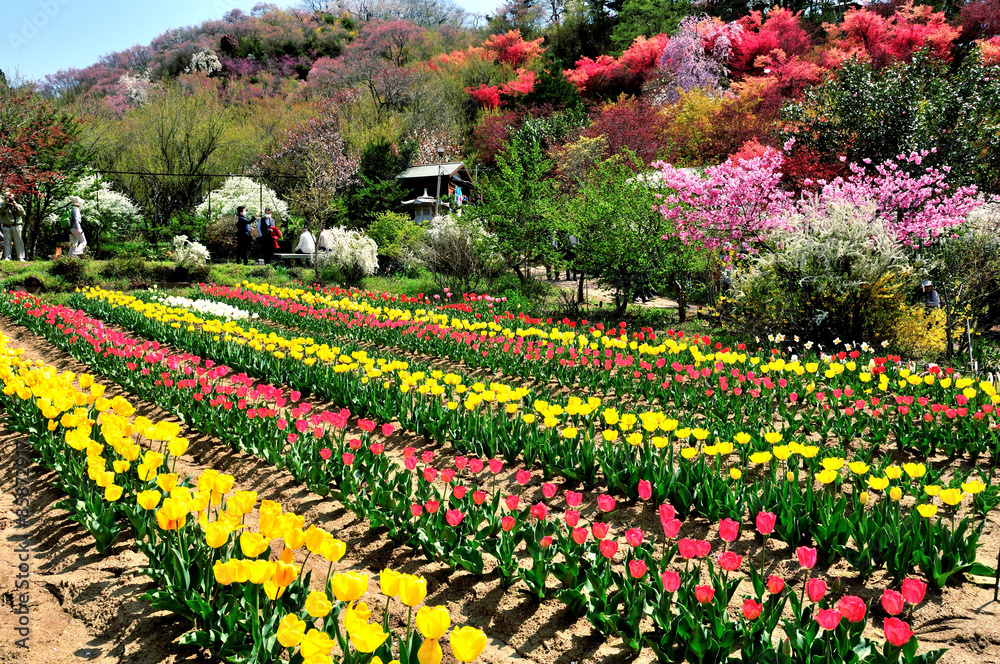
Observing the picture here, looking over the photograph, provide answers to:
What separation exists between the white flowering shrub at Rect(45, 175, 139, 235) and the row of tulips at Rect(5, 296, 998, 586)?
2080 cm

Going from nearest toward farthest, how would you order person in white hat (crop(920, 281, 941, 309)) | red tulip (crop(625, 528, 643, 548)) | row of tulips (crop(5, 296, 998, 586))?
1. red tulip (crop(625, 528, 643, 548))
2. row of tulips (crop(5, 296, 998, 586))
3. person in white hat (crop(920, 281, 941, 309))

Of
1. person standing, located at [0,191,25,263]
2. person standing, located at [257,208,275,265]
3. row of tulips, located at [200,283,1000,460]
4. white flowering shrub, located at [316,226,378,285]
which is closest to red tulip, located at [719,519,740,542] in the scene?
row of tulips, located at [200,283,1000,460]

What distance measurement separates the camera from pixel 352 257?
1747 centimetres

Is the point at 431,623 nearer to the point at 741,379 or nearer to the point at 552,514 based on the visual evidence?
the point at 552,514

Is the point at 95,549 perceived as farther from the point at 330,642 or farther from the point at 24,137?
the point at 24,137

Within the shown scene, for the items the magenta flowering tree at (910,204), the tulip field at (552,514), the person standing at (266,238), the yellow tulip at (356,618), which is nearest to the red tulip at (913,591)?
the tulip field at (552,514)

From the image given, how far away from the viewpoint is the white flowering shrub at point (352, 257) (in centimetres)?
1744

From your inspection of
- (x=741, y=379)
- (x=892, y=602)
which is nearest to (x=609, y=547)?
(x=892, y=602)

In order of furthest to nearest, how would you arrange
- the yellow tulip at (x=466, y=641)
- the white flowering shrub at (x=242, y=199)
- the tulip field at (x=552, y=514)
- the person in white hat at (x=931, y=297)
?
the white flowering shrub at (x=242, y=199)
the person in white hat at (x=931, y=297)
the tulip field at (x=552, y=514)
the yellow tulip at (x=466, y=641)

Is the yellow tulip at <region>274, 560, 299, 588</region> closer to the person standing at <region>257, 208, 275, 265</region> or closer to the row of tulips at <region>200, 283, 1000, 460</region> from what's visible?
the row of tulips at <region>200, 283, 1000, 460</region>

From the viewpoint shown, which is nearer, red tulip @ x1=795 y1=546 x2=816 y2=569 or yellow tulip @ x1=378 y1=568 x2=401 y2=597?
yellow tulip @ x1=378 y1=568 x2=401 y2=597

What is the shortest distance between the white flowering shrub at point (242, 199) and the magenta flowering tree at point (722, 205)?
706 inches

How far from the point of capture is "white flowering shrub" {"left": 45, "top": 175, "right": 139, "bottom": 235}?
21.3m

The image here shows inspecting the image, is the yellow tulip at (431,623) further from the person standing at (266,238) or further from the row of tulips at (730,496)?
the person standing at (266,238)
